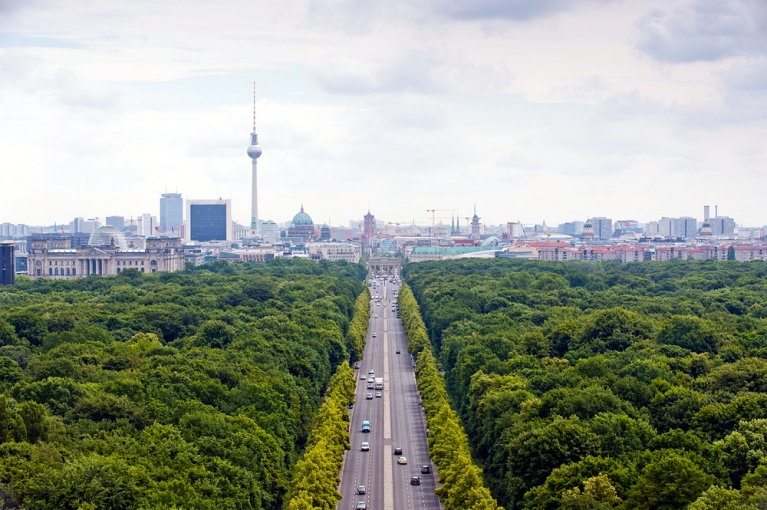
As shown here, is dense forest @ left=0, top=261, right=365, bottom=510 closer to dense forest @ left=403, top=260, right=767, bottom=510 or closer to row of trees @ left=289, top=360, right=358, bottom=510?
row of trees @ left=289, top=360, right=358, bottom=510

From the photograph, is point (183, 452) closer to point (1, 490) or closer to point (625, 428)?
point (1, 490)

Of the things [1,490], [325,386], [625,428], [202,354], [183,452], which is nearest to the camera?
[1,490]

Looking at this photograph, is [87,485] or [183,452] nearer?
Answer: [87,485]

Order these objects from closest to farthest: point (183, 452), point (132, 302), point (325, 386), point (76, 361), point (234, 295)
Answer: point (183, 452) < point (76, 361) < point (325, 386) < point (132, 302) < point (234, 295)

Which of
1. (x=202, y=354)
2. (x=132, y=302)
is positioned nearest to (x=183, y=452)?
(x=202, y=354)

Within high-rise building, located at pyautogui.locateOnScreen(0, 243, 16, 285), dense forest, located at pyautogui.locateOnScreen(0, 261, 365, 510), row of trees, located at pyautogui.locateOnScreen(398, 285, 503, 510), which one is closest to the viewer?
dense forest, located at pyautogui.locateOnScreen(0, 261, 365, 510)

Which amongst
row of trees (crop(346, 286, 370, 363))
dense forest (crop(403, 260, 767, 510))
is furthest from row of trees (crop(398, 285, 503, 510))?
row of trees (crop(346, 286, 370, 363))

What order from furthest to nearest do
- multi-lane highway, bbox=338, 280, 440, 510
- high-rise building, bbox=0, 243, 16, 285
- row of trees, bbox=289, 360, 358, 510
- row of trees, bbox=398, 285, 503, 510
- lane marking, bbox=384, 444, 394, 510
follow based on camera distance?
high-rise building, bbox=0, 243, 16, 285
multi-lane highway, bbox=338, 280, 440, 510
lane marking, bbox=384, 444, 394, 510
row of trees, bbox=289, 360, 358, 510
row of trees, bbox=398, 285, 503, 510

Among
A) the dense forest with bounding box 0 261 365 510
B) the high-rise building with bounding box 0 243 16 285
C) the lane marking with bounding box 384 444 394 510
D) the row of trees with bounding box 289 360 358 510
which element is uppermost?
the high-rise building with bounding box 0 243 16 285
